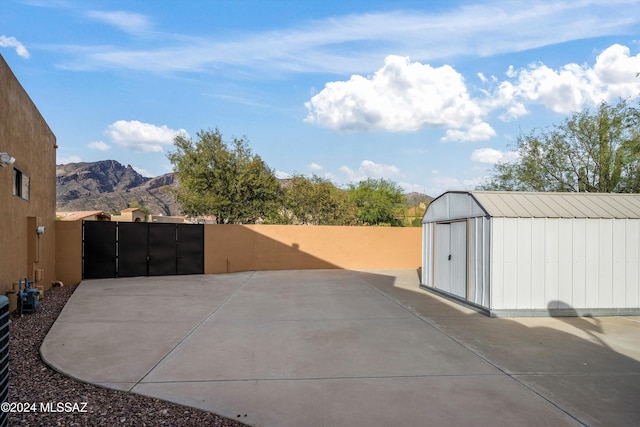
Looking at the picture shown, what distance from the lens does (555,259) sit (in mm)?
8328

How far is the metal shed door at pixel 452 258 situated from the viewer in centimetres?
959

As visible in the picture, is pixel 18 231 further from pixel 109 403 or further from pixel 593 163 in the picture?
pixel 593 163

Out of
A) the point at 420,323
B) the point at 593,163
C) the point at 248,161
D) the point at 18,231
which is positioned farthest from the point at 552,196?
the point at 248,161

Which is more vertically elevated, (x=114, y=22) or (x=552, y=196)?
(x=114, y=22)

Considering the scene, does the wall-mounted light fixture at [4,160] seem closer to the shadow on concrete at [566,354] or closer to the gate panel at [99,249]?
the gate panel at [99,249]

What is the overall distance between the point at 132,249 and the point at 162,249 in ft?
3.41

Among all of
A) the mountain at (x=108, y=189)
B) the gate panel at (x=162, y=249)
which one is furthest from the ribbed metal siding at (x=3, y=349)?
the mountain at (x=108, y=189)

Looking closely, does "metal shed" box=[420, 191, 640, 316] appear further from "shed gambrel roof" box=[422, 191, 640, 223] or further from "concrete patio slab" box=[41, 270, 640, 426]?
"concrete patio slab" box=[41, 270, 640, 426]

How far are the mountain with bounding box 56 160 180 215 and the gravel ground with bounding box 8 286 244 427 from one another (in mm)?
61648

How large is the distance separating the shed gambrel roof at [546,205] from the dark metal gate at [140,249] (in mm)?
10497

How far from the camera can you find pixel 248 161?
23312 millimetres

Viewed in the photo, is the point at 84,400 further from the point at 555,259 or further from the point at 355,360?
the point at 555,259

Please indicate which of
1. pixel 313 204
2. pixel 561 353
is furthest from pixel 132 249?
pixel 313 204

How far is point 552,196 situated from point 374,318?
5.14m
